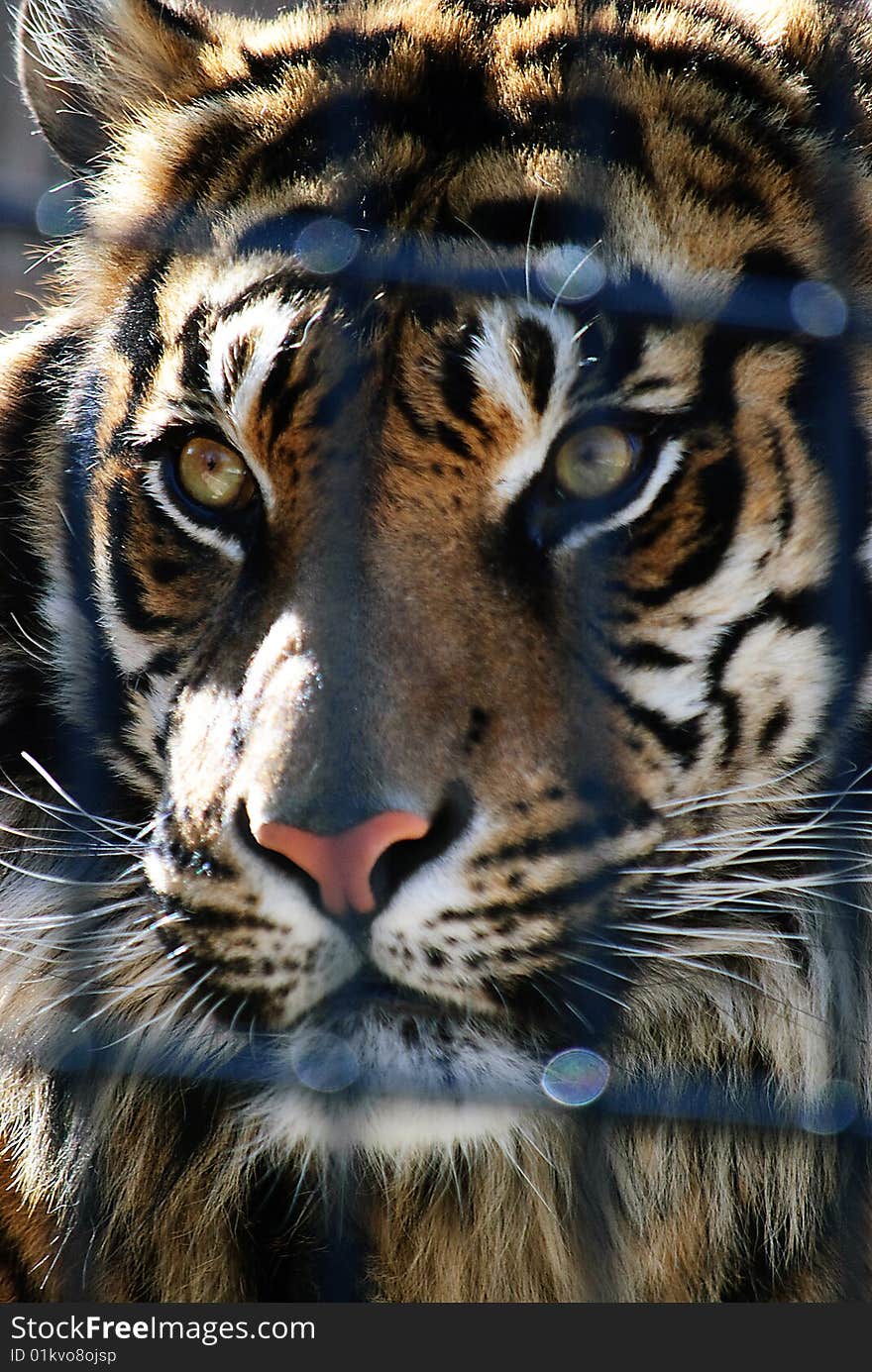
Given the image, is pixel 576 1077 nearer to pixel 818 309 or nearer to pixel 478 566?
pixel 478 566

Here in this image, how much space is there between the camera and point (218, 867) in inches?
52.6

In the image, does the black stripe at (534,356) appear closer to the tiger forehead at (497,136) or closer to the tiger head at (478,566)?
the tiger head at (478,566)

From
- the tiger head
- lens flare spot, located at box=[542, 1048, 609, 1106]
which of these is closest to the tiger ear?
the tiger head

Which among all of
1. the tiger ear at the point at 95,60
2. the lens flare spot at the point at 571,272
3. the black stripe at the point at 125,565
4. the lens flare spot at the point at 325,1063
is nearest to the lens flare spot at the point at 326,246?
the lens flare spot at the point at 571,272

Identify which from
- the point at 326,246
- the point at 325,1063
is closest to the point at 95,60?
the point at 326,246

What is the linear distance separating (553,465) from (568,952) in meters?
0.46

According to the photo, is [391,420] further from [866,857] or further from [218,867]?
[866,857]

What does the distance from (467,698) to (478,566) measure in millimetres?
147

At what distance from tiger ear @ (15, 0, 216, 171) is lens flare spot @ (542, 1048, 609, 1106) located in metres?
1.26

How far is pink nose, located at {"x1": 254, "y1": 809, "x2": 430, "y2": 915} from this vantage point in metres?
1.21

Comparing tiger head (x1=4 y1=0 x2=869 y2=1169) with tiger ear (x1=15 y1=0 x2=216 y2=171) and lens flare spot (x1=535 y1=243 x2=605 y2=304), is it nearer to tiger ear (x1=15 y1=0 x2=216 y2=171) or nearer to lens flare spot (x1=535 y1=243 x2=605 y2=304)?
lens flare spot (x1=535 y1=243 x2=605 y2=304)

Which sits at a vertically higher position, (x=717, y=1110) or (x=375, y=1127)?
(x=375, y=1127)

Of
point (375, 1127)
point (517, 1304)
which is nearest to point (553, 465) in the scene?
point (375, 1127)

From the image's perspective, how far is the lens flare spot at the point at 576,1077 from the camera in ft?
4.53
